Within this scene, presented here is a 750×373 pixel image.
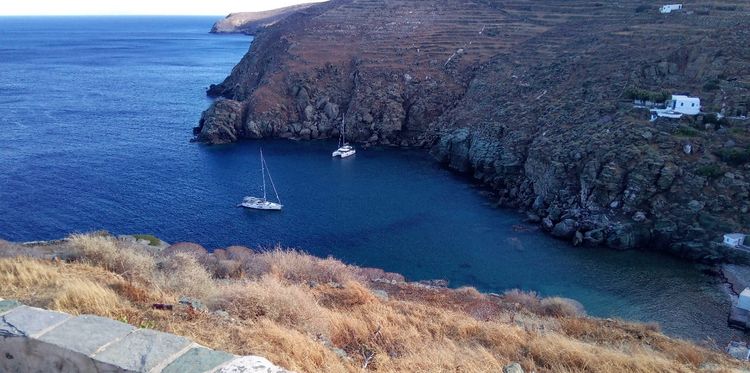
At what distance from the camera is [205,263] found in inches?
858

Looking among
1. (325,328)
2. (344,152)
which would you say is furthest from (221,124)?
(325,328)

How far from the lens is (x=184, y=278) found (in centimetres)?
1443

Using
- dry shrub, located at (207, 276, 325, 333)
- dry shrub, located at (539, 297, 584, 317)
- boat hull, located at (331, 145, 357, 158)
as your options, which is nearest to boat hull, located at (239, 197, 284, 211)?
boat hull, located at (331, 145, 357, 158)

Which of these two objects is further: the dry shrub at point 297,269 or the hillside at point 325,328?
the dry shrub at point 297,269

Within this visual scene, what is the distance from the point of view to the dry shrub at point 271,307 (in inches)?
414

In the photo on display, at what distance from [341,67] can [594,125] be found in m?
34.8

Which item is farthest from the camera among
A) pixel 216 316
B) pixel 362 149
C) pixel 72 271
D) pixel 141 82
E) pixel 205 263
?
pixel 141 82

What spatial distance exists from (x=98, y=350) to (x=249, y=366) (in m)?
1.77

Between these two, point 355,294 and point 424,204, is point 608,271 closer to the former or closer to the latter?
point 424,204

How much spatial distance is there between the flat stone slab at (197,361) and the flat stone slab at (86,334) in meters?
0.96

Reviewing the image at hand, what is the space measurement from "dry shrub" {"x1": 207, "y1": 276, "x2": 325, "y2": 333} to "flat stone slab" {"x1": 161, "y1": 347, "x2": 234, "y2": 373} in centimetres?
416

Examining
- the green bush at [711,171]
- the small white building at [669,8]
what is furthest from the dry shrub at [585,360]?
the small white building at [669,8]

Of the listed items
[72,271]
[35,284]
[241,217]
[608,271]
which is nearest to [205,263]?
[72,271]

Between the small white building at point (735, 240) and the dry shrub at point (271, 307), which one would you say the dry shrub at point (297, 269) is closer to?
the dry shrub at point (271, 307)
